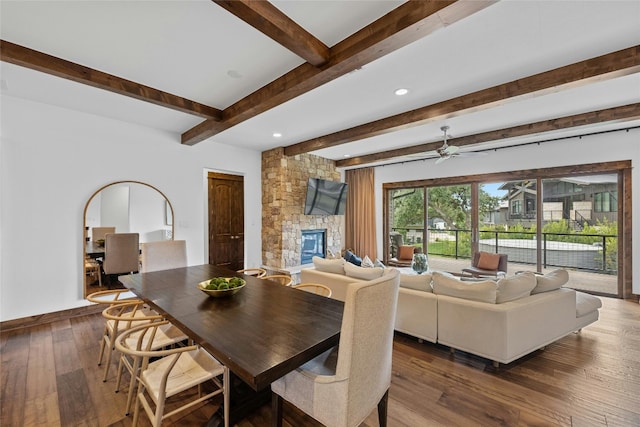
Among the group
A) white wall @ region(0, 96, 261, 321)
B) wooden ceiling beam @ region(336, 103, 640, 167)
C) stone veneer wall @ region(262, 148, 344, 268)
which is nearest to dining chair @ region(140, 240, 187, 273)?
white wall @ region(0, 96, 261, 321)

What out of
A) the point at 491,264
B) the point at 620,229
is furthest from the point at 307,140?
the point at 620,229

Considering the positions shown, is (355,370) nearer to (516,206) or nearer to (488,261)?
(488,261)

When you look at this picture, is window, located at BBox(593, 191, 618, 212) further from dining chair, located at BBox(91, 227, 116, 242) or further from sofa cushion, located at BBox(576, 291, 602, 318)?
dining chair, located at BBox(91, 227, 116, 242)

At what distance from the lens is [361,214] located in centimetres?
720

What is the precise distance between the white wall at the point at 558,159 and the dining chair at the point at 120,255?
5574 mm

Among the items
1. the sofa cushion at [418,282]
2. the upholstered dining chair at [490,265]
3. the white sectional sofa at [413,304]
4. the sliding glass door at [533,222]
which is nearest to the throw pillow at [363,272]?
the white sectional sofa at [413,304]

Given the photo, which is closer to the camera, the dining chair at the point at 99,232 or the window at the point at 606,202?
the dining chair at the point at 99,232

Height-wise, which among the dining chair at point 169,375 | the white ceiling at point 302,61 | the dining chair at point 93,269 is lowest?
the dining chair at point 169,375

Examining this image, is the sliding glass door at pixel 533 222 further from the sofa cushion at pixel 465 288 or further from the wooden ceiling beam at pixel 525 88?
the sofa cushion at pixel 465 288

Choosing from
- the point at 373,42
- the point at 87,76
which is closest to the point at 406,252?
the point at 373,42

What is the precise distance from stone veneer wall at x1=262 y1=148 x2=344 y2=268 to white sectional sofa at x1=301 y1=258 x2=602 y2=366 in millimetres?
2740

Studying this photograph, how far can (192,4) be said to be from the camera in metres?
1.78

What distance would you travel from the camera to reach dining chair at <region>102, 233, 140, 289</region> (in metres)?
3.86

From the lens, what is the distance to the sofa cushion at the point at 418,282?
2826 millimetres
